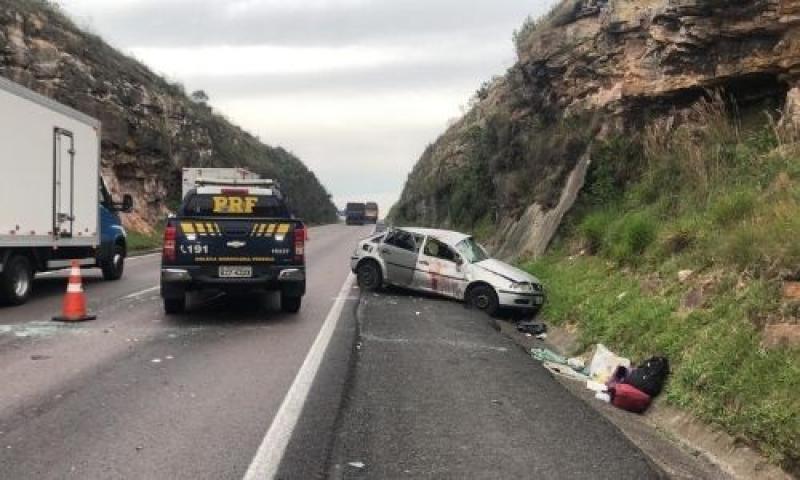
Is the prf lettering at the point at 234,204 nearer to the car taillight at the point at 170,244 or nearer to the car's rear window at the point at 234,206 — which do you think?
the car's rear window at the point at 234,206

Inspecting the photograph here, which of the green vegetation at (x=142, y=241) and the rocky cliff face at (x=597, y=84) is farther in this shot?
the green vegetation at (x=142, y=241)

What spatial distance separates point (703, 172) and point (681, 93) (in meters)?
3.62

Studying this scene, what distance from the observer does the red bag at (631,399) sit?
7.92 m

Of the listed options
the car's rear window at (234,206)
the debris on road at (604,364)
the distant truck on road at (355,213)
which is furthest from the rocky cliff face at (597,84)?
the distant truck on road at (355,213)

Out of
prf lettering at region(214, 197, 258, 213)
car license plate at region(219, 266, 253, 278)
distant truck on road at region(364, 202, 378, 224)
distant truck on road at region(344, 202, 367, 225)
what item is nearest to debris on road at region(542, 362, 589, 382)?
car license plate at region(219, 266, 253, 278)

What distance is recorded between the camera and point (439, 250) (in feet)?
52.3

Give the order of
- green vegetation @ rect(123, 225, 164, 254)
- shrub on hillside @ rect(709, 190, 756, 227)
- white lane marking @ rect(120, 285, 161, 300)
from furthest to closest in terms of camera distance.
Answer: green vegetation @ rect(123, 225, 164, 254)
white lane marking @ rect(120, 285, 161, 300)
shrub on hillside @ rect(709, 190, 756, 227)

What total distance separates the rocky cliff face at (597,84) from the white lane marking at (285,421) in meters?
8.89

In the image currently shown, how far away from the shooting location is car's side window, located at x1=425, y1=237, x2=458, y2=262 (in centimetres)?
1567

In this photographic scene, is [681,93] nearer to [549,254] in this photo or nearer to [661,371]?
[549,254]

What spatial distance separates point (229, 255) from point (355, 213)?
73048mm

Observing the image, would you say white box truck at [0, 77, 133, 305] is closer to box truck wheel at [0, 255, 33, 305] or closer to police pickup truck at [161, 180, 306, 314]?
box truck wheel at [0, 255, 33, 305]

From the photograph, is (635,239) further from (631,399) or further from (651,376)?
(631,399)

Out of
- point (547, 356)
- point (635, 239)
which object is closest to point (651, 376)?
point (547, 356)
